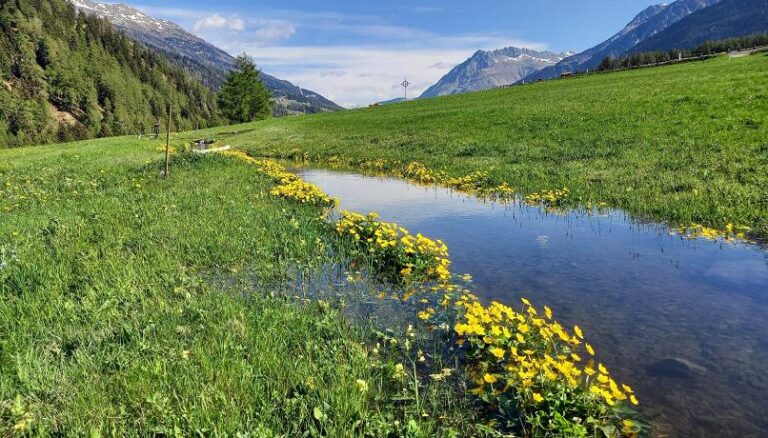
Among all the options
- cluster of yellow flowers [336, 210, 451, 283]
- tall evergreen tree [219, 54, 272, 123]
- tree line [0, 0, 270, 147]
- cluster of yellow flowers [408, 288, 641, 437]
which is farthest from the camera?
tree line [0, 0, 270, 147]

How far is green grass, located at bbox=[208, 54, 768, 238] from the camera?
1392 cm

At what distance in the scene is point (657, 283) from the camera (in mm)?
8633

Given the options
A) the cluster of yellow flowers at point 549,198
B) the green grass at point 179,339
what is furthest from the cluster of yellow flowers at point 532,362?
the cluster of yellow flowers at point 549,198

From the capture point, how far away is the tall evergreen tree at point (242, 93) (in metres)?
98.3

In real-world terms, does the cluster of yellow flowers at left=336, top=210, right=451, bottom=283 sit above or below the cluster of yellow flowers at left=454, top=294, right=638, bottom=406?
above

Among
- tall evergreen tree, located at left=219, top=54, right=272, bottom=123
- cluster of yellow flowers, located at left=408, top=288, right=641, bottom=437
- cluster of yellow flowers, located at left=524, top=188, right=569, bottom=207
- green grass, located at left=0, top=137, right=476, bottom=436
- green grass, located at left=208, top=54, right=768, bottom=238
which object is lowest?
cluster of yellow flowers, located at left=408, top=288, right=641, bottom=437

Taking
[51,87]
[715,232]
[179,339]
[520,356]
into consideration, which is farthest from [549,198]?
[51,87]

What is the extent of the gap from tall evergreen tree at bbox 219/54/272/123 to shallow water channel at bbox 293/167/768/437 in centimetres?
9332

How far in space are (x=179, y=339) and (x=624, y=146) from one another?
22.0 metres

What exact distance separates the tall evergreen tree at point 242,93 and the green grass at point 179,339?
93.8 m

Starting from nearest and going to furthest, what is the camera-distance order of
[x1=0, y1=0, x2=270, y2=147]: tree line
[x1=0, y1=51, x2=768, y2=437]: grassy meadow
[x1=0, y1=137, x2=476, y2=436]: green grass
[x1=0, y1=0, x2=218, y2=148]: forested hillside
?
[x1=0, y1=137, x2=476, y2=436]: green grass
[x1=0, y1=51, x2=768, y2=437]: grassy meadow
[x1=0, y1=0, x2=270, y2=147]: tree line
[x1=0, y1=0, x2=218, y2=148]: forested hillside

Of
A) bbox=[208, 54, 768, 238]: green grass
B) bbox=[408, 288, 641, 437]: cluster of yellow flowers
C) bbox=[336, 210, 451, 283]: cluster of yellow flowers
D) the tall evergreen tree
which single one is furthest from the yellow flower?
the tall evergreen tree

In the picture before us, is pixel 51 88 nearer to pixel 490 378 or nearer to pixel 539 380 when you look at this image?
pixel 490 378

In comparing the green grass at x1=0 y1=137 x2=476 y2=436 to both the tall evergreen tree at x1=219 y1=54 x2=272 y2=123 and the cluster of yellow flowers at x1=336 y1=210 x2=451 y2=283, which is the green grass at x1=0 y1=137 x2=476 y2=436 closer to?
the cluster of yellow flowers at x1=336 y1=210 x2=451 y2=283
